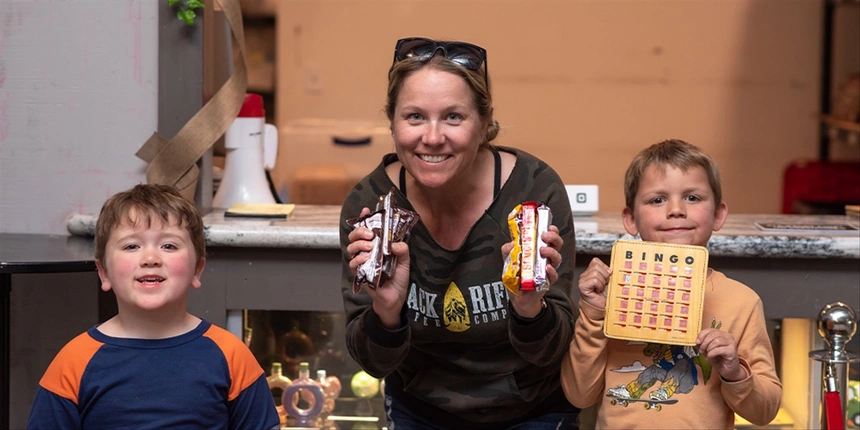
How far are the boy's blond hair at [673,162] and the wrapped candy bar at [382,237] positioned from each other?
49 centimetres

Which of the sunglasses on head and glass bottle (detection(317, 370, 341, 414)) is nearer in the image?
the sunglasses on head

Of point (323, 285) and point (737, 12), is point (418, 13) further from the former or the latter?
point (323, 285)

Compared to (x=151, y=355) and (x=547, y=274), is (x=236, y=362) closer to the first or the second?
(x=151, y=355)

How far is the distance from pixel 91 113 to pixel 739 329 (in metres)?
1.81

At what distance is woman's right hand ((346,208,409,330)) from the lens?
188 centimetres

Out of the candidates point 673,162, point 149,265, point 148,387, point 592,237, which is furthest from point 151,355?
point 592,237

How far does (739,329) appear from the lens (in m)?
2.01

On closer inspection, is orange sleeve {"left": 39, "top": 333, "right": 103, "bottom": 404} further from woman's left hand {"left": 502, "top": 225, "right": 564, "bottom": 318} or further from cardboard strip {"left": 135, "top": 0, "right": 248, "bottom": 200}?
cardboard strip {"left": 135, "top": 0, "right": 248, "bottom": 200}

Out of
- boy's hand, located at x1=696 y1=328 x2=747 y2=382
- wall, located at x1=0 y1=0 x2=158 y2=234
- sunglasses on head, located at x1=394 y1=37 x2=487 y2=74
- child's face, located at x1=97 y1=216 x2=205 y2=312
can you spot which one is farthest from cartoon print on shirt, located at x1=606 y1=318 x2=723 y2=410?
wall, located at x1=0 y1=0 x2=158 y2=234

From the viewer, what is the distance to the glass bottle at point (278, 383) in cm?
281

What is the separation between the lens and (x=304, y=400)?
110 inches

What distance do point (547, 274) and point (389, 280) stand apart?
303 mm

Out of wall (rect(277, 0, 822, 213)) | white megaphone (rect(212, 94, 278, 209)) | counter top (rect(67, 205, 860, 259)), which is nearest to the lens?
counter top (rect(67, 205, 860, 259))

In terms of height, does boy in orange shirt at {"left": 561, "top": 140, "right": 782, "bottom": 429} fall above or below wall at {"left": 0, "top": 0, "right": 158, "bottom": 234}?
below
